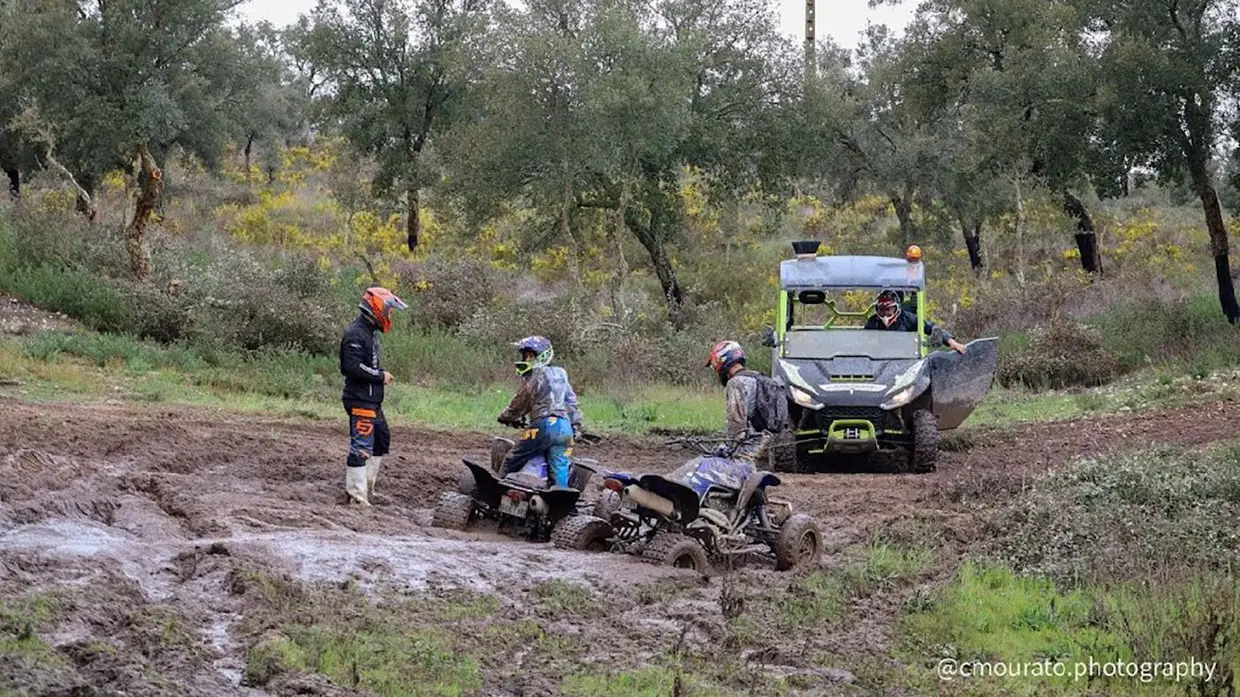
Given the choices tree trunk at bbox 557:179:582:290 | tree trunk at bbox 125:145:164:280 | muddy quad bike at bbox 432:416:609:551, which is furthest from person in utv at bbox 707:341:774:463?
tree trunk at bbox 557:179:582:290

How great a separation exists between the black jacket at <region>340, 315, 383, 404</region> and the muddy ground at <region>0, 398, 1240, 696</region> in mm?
976

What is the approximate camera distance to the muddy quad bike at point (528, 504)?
1039 centimetres

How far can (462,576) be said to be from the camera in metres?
9.10

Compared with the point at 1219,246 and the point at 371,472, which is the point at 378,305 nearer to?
the point at 371,472

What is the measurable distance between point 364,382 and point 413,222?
2650cm

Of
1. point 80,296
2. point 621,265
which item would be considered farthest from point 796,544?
point 621,265

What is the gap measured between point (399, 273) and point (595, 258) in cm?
659

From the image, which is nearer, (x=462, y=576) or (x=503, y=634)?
(x=503, y=634)

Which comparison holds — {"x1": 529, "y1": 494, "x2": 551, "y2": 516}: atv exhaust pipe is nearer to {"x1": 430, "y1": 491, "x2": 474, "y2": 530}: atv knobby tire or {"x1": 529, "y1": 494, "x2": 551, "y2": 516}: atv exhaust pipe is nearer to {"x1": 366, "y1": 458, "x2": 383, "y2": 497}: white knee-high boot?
{"x1": 430, "y1": 491, "x2": 474, "y2": 530}: atv knobby tire

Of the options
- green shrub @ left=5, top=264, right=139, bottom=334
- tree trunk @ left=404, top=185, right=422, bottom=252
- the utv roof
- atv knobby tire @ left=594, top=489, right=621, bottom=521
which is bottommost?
atv knobby tire @ left=594, top=489, right=621, bottom=521

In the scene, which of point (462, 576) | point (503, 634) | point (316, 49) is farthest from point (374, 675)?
point (316, 49)

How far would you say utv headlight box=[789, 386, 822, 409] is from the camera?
1519 centimetres

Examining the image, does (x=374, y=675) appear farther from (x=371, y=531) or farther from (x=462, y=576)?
(x=371, y=531)

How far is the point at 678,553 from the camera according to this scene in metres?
9.63
